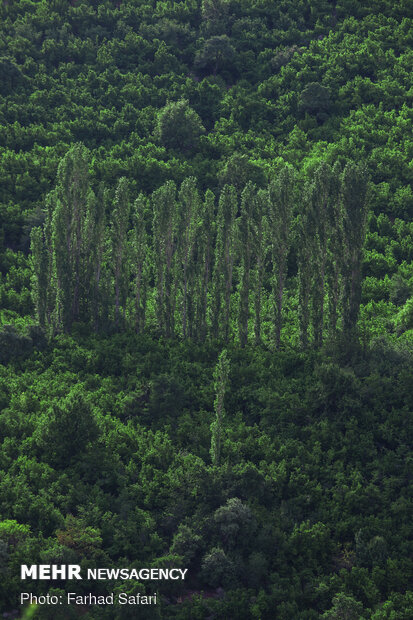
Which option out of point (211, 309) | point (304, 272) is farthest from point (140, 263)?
point (304, 272)

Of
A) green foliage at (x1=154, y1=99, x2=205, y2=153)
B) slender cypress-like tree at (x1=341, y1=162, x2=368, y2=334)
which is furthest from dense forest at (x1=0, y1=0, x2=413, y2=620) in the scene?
green foliage at (x1=154, y1=99, x2=205, y2=153)

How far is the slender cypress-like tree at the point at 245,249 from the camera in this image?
6700 cm

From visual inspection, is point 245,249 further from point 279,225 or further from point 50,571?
point 50,571

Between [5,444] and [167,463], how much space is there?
32.1 ft

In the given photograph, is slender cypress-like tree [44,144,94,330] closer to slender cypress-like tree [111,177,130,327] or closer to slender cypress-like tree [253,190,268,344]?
slender cypress-like tree [111,177,130,327]

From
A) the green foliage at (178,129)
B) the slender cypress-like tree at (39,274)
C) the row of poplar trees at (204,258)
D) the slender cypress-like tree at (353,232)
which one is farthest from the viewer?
the green foliage at (178,129)

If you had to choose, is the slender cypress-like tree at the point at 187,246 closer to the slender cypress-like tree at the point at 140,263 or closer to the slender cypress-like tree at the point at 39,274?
the slender cypress-like tree at the point at 140,263

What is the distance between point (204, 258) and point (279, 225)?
6.61m

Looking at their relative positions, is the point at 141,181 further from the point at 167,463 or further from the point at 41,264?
the point at 167,463

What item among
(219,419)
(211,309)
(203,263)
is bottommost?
(219,419)

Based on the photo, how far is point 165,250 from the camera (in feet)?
228

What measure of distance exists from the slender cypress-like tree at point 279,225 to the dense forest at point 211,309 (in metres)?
0.17

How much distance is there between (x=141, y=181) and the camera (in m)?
88.4

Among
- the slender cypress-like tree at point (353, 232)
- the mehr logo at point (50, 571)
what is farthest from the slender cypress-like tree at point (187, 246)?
the mehr logo at point (50, 571)
